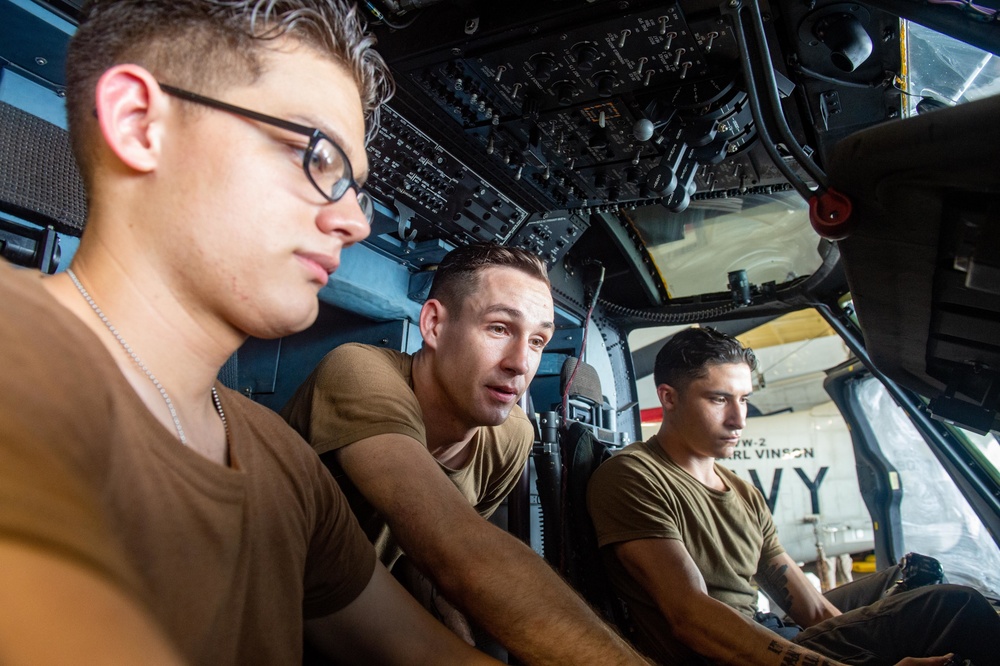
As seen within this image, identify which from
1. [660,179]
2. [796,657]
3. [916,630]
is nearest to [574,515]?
[796,657]

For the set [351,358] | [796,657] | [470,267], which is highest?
[470,267]

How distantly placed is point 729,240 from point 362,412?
2295 mm

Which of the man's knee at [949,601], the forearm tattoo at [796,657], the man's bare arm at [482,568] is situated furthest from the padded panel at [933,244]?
the man's bare arm at [482,568]

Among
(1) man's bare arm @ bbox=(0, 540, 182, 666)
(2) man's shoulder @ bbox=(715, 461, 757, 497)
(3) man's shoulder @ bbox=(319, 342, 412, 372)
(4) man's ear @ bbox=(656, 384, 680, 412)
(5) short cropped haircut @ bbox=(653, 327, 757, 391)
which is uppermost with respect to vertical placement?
(5) short cropped haircut @ bbox=(653, 327, 757, 391)

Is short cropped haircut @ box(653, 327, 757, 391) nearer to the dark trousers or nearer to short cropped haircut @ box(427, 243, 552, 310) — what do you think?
short cropped haircut @ box(427, 243, 552, 310)

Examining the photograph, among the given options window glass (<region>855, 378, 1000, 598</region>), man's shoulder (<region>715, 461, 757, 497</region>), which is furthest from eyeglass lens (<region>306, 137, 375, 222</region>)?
window glass (<region>855, 378, 1000, 598</region>)

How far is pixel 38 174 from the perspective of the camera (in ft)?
3.53

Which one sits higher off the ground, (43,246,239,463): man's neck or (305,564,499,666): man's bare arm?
(43,246,239,463): man's neck

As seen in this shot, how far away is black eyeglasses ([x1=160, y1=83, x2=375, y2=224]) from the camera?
2.41ft

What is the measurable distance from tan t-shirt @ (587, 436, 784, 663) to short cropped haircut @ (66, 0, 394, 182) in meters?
1.52

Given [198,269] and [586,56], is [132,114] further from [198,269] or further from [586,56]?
[586,56]

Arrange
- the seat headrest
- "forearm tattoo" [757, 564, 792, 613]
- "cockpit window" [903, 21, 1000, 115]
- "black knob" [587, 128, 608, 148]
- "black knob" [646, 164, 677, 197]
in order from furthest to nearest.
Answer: the seat headrest → "forearm tattoo" [757, 564, 792, 613] → "black knob" [587, 128, 608, 148] → "black knob" [646, 164, 677, 197] → "cockpit window" [903, 21, 1000, 115]

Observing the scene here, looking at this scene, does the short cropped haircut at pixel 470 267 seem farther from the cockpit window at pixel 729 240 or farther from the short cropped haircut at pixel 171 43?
the cockpit window at pixel 729 240

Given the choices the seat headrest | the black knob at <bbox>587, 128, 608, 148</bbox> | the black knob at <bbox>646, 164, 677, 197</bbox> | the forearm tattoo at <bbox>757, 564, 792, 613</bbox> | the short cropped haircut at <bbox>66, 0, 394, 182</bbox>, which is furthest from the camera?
the seat headrest
